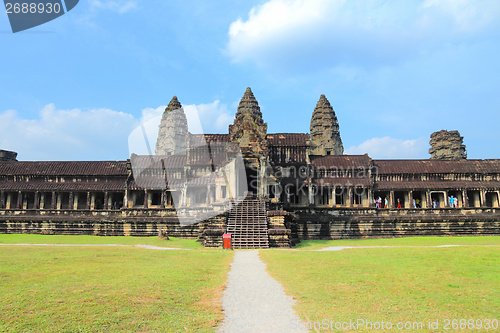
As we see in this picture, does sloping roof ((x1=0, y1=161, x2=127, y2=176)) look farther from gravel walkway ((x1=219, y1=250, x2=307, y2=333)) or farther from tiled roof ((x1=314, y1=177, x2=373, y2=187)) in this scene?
gravel walkway ((x1=219, y1=250, x2=307, y2=333))

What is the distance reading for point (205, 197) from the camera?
35719mm

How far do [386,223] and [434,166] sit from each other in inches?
408

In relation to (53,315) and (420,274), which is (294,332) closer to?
(53,315)

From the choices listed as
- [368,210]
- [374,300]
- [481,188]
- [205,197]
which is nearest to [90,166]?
[205,197]

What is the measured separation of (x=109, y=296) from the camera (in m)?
7.88

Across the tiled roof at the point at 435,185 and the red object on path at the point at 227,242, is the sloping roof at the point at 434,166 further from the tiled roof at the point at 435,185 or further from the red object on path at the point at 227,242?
the red object on path at the point at 227,242

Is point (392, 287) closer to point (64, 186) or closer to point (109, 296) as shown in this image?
point (109, 296)

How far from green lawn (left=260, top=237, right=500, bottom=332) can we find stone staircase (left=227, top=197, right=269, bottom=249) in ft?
17.4

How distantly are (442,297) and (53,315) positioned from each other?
335 inches

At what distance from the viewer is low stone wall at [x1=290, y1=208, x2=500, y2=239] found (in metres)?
29.9

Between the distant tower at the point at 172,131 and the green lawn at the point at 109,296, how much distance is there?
144ft

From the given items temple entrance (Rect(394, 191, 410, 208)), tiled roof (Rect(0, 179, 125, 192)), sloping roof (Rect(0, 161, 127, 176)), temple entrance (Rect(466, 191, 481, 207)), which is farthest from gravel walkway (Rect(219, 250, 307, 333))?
temple entrance (Rect(466, 191, 481, 207))

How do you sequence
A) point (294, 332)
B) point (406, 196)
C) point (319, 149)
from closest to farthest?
point (294, 332) → point (406, 196) → point (319, 149)

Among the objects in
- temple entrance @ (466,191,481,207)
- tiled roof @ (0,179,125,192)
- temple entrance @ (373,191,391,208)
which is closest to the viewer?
temple entrance @ (466,191,481,207)
